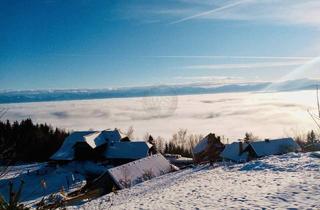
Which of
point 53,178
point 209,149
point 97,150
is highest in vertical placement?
point 97,150

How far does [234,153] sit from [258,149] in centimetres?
377

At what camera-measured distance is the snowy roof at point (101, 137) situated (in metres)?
56.0

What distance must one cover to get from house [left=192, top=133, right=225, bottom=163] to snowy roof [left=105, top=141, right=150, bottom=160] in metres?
8.09

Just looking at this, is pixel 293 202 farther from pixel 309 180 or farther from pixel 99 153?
pixel 99 153

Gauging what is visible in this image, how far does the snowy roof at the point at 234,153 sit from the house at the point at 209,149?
2317 millimetres

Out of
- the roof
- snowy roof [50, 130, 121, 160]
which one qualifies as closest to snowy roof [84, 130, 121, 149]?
snowy roof [50, 130, 121, 160]

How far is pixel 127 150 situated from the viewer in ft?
185

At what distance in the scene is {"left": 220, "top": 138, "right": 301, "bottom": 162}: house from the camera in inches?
Result: 2082

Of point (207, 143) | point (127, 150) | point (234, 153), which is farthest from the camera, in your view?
point (207, 143)

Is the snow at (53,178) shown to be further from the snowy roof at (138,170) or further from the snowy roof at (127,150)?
the snowy roof at (138,170)

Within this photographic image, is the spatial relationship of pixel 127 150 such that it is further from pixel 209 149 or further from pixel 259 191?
pixel 259 191

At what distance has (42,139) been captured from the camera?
77.8 meters

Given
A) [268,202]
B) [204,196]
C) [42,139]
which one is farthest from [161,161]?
[42,139]

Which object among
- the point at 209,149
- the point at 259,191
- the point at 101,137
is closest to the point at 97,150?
the point at 101,137
